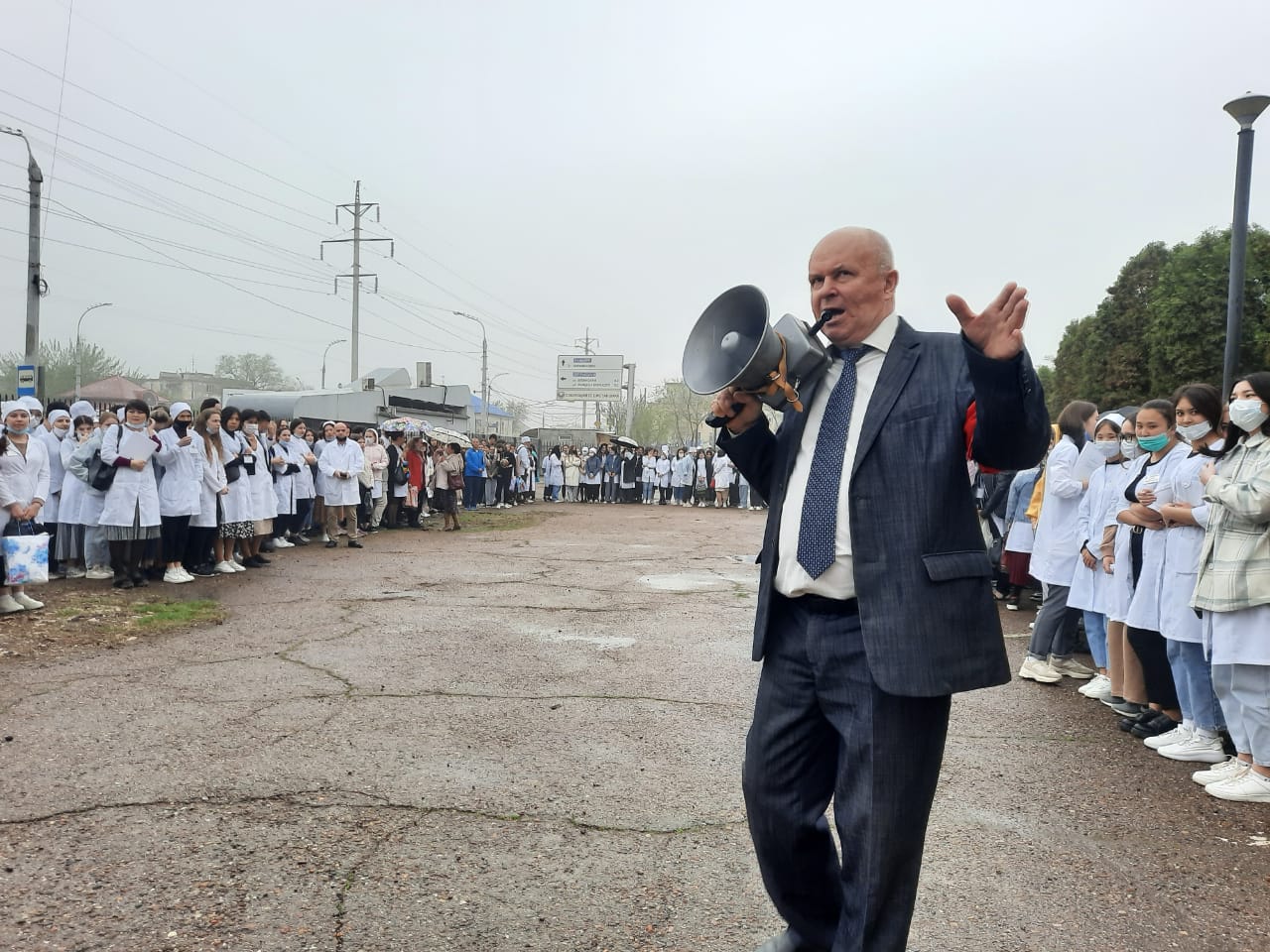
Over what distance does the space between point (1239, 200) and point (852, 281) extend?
991 centimetres

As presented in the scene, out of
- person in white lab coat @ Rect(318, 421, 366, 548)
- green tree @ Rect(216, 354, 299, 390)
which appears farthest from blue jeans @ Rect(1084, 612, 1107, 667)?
green tree @ Rect(216, 354, 299, 390)

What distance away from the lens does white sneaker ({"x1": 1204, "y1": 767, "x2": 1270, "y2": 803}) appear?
174 inches

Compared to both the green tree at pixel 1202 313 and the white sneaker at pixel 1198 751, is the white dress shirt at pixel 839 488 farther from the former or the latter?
the green tree at pixel 1202 313

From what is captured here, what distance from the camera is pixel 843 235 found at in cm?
253

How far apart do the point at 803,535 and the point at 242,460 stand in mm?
10363

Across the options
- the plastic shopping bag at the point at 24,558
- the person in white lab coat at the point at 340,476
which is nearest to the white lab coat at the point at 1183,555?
the plastic shopping bag at the point at 24,558

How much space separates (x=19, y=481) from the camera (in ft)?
26.6

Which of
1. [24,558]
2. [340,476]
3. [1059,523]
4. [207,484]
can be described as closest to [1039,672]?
[1059,523]

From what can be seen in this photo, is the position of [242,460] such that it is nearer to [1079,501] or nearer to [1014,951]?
[1079,501]

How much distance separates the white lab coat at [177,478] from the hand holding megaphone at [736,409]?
29.6ft

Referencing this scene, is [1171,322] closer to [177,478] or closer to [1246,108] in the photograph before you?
[1246,108]

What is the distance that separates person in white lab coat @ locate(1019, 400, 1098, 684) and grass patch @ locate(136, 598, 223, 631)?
665cm

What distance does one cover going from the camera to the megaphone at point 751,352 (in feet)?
8.20

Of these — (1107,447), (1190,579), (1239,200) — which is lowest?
(1190,579)
